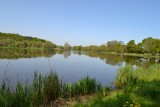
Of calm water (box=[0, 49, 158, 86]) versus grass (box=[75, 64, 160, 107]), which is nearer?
grass (box=[75, 64, 160, 107])

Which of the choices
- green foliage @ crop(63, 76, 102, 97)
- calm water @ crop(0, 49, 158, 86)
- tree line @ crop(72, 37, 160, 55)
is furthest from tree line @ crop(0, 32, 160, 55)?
green foliage @ crop(63, 76, 102, 97)

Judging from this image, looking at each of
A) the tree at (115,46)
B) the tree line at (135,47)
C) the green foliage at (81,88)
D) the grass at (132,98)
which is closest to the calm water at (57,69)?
the green foliage at (81,88)

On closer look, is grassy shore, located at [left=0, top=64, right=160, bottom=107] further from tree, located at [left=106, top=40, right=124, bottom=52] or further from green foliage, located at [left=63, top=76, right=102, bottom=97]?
tree, located at [left=106, top=40, right=124, bottom=52]

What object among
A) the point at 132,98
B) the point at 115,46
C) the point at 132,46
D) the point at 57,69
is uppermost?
the point at 115,46

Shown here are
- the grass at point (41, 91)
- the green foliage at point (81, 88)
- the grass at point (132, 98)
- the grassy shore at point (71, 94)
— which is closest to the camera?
the grass at point (132, 98)

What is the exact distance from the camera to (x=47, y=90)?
844 centimetres

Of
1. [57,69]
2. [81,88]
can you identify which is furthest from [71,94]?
[57,69]

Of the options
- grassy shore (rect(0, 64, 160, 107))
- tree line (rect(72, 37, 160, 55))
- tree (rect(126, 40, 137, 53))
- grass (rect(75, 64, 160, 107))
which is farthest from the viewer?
tree (rect(126, 40, 137, 53))

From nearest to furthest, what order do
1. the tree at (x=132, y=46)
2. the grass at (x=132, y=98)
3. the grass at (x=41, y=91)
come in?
the grass at (x=132, y=98) < the grass at (x=41, y=91) < the tree at (x=132, y=46)

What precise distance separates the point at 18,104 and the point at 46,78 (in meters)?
1.85

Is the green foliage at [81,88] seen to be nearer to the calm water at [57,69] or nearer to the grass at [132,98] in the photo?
the calm water at [57,69]

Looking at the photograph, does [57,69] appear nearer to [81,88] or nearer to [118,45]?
[81,88]

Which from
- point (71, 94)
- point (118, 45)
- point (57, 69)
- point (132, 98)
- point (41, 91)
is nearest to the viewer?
point (132, 98)

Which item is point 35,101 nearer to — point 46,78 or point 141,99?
point 46,78
